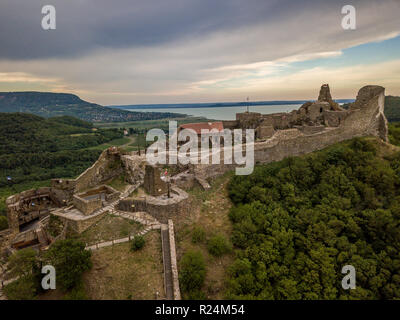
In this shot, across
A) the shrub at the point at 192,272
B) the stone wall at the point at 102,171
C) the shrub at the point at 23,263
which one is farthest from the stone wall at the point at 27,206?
the shrub at the point at 192,272

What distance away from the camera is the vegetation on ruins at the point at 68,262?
9.98 m

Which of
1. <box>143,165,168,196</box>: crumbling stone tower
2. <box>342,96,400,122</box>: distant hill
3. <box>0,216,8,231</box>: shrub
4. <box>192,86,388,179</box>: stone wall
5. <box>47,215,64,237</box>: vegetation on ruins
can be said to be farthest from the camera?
<box>342,96,400,122</box>: distant hill

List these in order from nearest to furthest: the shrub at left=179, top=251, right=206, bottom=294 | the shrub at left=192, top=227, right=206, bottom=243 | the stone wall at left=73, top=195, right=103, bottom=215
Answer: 1. the shrub at left=179, top=251, right=206, bottom=294
2. the shrub at left=192, top=227, right=206, bottom=243
3. the stone wall at left=73, top=195, right=103, bottom=215

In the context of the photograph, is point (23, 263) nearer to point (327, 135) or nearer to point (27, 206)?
point (27, 206)

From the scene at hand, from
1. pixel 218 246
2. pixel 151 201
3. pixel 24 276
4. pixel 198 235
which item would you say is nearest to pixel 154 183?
pixel 151 201

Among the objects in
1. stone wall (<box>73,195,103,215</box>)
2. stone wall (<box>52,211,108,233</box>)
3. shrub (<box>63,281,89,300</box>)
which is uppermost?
stone wall (<box>73,195,103,215</box>)

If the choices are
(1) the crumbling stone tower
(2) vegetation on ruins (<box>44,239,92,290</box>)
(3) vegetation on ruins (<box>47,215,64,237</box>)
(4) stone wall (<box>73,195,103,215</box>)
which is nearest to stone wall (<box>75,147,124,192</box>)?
(3) vegetation on ruins (<box>47,215,64,237</box>)

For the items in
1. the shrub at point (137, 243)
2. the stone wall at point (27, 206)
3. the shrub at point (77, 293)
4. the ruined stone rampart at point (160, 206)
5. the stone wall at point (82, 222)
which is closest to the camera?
the shrub at point (77, 293)

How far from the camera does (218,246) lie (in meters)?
12.0

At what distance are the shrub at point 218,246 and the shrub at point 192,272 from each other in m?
1.00

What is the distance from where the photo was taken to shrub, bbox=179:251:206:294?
34.2 feet

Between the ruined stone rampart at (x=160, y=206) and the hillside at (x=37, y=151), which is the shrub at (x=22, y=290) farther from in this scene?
the hillside at (x=37, y=151)

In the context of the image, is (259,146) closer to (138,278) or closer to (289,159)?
(289,159)

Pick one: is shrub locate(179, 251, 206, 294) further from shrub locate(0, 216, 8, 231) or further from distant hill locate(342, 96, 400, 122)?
distant hill locate(342, 96, 400, 122)
